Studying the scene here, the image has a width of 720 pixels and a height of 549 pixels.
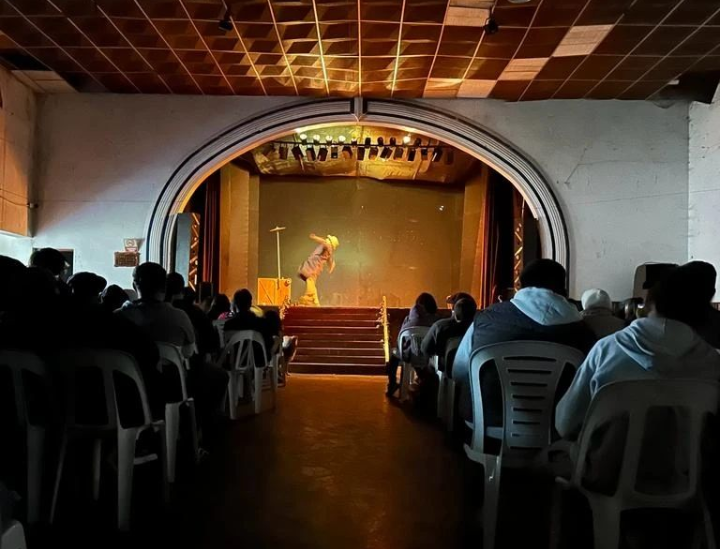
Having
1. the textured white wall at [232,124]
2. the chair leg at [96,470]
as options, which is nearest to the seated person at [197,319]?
the chair leg at [96,470]

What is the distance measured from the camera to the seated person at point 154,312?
329 cm

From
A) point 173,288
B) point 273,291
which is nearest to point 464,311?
point 173,288

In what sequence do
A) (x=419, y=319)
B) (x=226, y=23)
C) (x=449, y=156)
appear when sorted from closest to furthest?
(x=226, y=23)
(x=419, y=319)
(x=449, y=156)

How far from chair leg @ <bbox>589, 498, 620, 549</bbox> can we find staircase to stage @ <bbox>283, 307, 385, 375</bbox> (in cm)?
666

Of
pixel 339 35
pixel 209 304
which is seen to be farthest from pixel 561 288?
pixel 209 304

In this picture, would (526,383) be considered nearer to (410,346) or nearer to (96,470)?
(96,470)

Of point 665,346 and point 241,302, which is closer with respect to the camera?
point 665,346

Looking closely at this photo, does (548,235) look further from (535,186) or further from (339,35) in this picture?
(339,35)

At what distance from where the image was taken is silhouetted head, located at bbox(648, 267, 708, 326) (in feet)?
5.77

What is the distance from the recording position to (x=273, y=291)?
12.8 m

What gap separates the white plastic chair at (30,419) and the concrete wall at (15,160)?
5042mm

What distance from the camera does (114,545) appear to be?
2270 millimetres

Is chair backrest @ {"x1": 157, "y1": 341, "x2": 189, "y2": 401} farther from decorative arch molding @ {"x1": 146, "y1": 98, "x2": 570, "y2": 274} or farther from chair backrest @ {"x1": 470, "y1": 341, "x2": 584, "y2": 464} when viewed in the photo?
decorative arch molding @ {"x1": 146, "y1": 98, "x2": 570, "y2": 274}

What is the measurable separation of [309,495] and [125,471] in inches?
36.0
